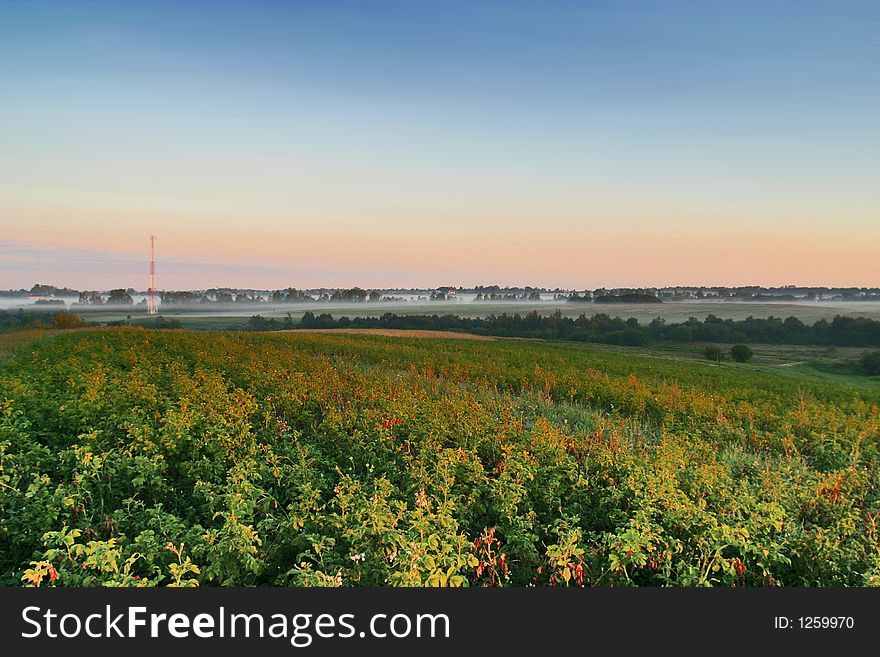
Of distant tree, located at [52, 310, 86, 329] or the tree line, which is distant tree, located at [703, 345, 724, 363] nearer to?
the tree line

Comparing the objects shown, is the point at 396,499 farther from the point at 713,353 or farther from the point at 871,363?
the point at 713,353

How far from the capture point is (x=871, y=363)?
50.0 m

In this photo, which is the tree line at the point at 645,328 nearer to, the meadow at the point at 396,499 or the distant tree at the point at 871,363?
the distant tree at the point at 871,363

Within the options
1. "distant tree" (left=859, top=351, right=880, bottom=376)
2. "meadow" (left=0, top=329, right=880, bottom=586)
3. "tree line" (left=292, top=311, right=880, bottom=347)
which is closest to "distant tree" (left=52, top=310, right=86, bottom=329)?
"tree line" (left=292, top=311, right=880, bottom=347)

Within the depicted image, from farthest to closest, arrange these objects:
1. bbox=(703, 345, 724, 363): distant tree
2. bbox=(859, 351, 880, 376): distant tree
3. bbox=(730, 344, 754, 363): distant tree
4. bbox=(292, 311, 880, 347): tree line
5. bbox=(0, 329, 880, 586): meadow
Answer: bbox=(292, 311, 880, 347): tree line → bbox=(703, 345, 724, 363): distant tree → bbox=(730, 344, 754, 363): distant tree → bbox=(859, 351, 880, 376): distant tree → bbox=(0, 329, 880, 586): meadow

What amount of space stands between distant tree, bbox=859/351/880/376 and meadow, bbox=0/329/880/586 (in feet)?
151

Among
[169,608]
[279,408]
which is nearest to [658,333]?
[279,408]

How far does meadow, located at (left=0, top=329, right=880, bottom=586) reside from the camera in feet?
16.3

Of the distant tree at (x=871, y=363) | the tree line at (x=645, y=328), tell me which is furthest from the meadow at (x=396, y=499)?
the tree line at (x=645, y=328)

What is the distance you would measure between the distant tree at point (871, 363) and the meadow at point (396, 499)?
46127 millimetres

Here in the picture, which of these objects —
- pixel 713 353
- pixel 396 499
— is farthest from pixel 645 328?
pixel 396 499

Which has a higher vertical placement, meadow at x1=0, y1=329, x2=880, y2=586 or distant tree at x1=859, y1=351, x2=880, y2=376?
meadow at x1=0, y1=329, x2=880, y2=586

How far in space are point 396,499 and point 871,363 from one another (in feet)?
200

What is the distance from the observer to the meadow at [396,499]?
4.97 meters
